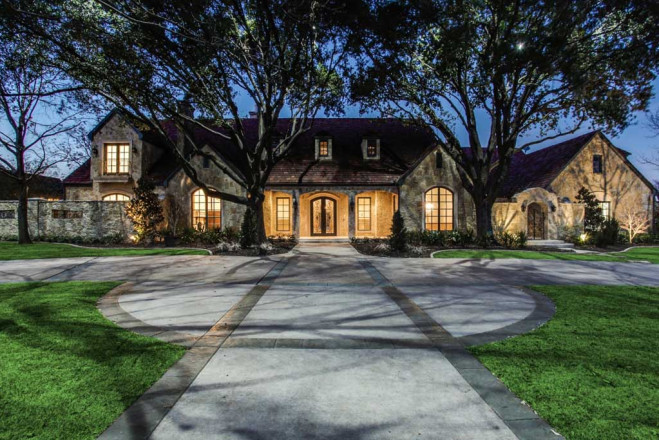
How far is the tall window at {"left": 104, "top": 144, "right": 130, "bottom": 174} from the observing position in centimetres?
2056

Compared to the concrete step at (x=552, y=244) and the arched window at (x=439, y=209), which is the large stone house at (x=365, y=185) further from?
the concrete step at (x=552, y=244)

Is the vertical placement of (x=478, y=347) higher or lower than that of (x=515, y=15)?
lower

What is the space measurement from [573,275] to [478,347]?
733 centimetres

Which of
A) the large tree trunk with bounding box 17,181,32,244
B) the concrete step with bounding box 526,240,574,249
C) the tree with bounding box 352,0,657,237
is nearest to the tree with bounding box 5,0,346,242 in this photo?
the tree with bounding box 352,0,657,237

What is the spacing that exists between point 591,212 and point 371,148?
41.7ft

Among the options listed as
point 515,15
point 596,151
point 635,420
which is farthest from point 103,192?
point 596,151

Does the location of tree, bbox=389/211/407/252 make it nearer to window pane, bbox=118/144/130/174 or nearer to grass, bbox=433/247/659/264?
grass, bbox=433/247/659/264

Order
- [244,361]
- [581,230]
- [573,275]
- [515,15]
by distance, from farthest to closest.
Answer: [581,230]
[515,15]
[573,275]
[244,361]

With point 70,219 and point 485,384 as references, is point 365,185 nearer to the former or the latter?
point 70,219

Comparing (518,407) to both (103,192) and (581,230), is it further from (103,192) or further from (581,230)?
(103,192)

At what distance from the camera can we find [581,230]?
19.6 meters

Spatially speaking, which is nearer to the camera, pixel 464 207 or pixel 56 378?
pixel 56 378

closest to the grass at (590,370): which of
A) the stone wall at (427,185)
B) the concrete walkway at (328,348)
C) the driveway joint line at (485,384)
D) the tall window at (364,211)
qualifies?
the driveway joint line at (485,384)

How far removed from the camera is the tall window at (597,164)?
20.5m
